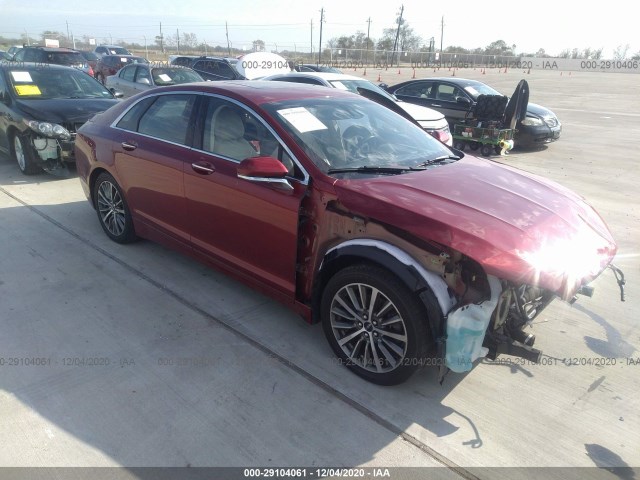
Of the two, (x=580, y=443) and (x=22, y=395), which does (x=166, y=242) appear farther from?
(x=580, y=443)

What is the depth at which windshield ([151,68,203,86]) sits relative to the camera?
41.0 feet

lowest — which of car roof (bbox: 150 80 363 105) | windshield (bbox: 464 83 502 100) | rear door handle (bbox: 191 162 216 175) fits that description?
rear door handle (bbox: 191 162 216 175)

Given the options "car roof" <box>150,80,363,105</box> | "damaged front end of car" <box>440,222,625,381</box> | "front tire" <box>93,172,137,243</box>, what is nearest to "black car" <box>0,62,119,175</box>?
"front tire" <box>93,172,137,243</box>

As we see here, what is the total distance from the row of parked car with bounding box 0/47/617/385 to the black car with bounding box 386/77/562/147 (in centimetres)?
750

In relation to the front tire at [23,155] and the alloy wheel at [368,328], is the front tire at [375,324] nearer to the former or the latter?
the alloy wheel at [368,328]

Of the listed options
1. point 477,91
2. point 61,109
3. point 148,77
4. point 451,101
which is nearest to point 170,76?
point 148,77

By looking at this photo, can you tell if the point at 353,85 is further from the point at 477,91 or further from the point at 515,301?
the point at 515,301

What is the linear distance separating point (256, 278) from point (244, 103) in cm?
131

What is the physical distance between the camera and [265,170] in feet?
9.87

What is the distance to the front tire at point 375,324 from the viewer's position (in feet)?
8.92

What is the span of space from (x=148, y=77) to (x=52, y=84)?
4.88 meters

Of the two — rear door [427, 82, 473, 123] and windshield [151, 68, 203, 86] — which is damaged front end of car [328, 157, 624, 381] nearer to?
rear door [427, 82, 473, 123]

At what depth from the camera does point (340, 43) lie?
8175 centimetres

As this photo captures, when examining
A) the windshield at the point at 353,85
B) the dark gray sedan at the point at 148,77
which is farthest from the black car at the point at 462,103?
the dark gray sedan at the point at 148,77
